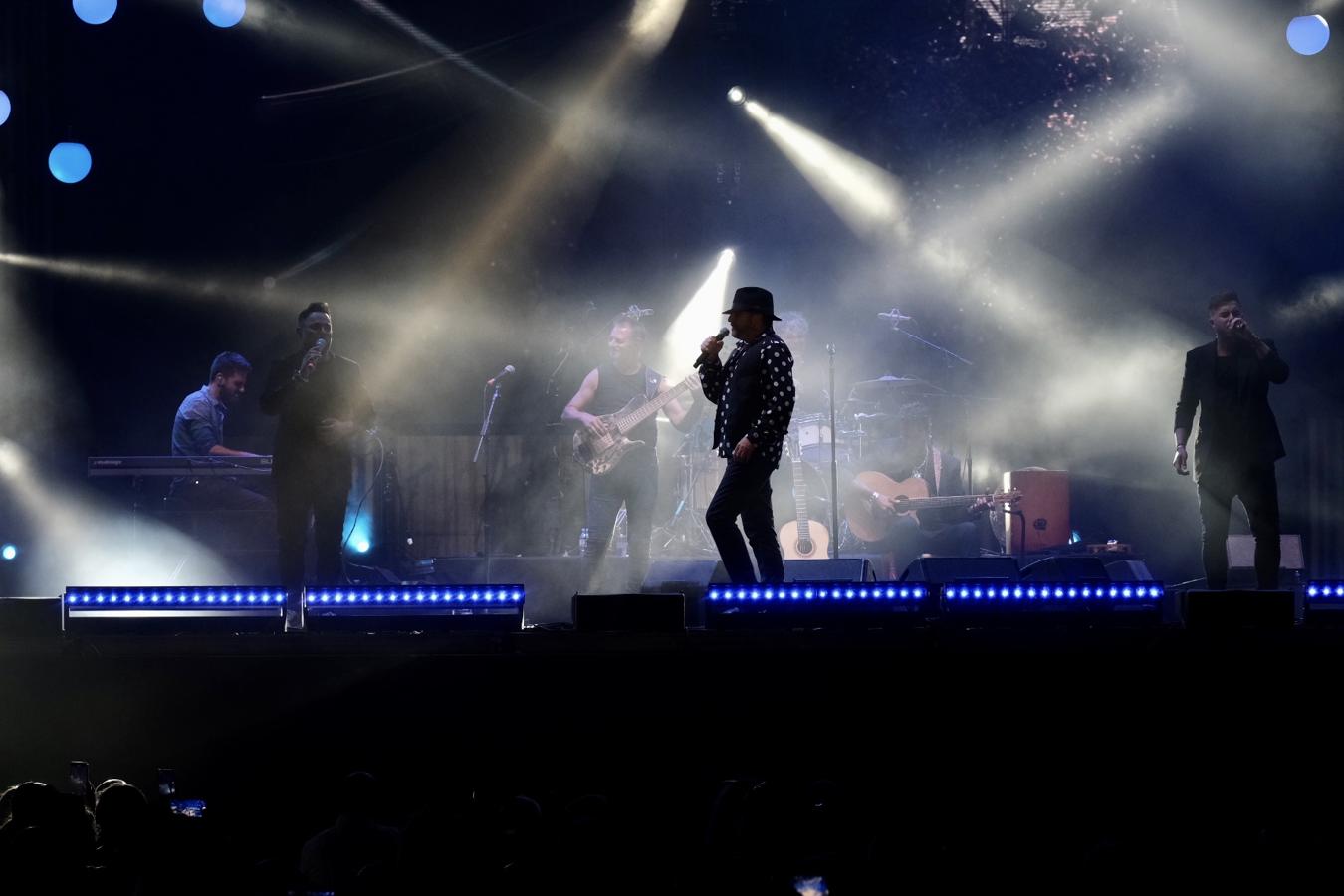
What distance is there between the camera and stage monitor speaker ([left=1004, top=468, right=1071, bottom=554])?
41.4 ft

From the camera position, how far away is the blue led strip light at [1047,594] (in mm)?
5785

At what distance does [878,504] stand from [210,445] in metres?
6.56

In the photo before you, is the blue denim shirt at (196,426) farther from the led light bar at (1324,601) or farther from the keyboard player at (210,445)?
the led light bar at (1324,601)

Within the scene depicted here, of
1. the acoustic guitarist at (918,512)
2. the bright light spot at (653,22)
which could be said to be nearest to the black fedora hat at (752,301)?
the acoustic guitarist at (918,512)

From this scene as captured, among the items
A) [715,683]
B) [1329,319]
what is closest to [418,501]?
[715,683]

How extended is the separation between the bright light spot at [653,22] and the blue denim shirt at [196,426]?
22.4 feet

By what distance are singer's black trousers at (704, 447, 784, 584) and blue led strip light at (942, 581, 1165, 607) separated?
110 centimetres

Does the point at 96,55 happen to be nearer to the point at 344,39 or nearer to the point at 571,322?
the point at 344,39

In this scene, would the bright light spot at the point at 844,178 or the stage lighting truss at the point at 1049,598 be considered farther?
the bright light spot at the point at 844,178

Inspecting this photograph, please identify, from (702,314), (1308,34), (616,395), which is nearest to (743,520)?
(616,395)

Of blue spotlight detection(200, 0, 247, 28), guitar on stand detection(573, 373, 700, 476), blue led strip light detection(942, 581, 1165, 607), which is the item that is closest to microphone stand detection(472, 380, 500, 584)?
guitar on stand detection(573, 373, 700, 476)

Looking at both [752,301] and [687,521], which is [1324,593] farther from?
[687,521]

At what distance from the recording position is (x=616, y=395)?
417 inches

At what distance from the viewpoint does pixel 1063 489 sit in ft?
41.9
